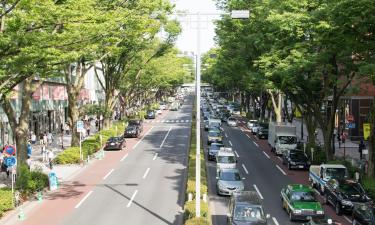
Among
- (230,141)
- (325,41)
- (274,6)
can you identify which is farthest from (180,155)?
(325,41)

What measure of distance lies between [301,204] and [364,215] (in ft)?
10.4

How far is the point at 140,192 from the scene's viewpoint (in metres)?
30.3

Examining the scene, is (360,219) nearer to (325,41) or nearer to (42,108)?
(325,41)

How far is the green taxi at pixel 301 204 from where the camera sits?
23516 mm

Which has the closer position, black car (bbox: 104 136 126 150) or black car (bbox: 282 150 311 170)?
black car (bbox: 282 150 311 170)

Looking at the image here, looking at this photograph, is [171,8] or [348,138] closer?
[171,8]

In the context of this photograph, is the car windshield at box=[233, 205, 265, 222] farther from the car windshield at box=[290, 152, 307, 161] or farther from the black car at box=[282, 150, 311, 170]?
the car windshield at box=[290, 152, 307, 161]

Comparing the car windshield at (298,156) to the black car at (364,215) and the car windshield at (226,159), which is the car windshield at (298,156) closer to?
the car windshield at (226,159)

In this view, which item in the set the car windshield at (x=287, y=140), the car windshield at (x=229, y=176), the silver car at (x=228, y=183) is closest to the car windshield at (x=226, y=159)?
the silver car at (x=228, y=183)

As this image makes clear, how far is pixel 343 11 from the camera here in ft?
79.3

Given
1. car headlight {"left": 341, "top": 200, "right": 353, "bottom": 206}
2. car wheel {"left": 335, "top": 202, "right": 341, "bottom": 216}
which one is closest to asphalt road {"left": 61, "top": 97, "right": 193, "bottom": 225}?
car wheel {"left": 335, "top": 202, "right": 341, "bottom": 216}

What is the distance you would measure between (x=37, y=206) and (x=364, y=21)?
63.5 ft

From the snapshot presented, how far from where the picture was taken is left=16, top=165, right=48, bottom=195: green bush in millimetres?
28594

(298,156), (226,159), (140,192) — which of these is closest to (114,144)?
(226,159)
